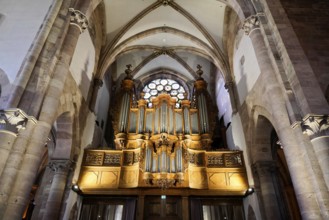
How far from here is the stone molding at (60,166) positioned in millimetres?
9185

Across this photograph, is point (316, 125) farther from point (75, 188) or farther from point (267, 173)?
point (75, 188)

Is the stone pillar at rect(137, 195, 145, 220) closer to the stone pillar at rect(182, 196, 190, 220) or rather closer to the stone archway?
the stone pillar at rect(182, 196, 190, 220)

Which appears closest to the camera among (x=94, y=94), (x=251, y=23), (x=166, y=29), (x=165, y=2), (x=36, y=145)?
(x=36, y=145)

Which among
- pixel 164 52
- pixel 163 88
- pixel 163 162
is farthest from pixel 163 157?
pixel 164 52

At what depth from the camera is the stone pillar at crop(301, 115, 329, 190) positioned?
516 centimetres

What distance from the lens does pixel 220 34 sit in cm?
1372

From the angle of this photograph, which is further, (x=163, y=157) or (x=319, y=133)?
(x=163, y=157)

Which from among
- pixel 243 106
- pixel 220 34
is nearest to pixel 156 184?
pixel 243 106

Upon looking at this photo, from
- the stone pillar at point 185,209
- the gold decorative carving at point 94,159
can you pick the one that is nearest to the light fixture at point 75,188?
the gold decorative carving at point 94,159

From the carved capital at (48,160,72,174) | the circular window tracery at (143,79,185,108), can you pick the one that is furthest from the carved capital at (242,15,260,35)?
the circular window tracery at (143,79,185,108)

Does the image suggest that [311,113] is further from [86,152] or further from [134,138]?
[86,152]

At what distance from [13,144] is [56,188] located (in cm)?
403

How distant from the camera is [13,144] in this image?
213 inches

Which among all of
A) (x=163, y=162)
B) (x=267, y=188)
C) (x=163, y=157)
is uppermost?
(x=163, y=157)
